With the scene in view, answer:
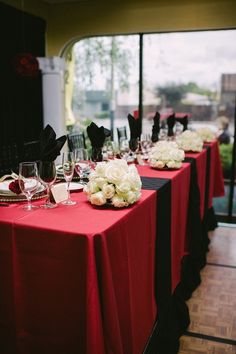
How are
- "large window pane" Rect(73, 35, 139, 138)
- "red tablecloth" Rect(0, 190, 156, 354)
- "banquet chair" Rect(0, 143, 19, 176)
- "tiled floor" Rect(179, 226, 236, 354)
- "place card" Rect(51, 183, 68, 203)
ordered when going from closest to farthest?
"red tablecloth" Rect(0, 190, 156, 354), "place card" Rect(51, 183, 68, 203), "tiled floor" Rect(179, 226, 236, 354), "banquet chair" Rect(0, 143, 19, 176), "large window pane" Rect(73, 35, 139, 138)

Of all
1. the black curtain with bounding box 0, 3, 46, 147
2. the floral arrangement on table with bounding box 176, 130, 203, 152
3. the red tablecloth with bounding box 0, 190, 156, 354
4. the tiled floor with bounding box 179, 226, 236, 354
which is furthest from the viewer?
Result: the black curtain with bounding box 0, 3, 46, 147

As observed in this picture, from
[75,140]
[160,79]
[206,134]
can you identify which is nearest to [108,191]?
[75,140]

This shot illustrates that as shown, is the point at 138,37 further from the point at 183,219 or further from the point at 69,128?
the point at 183,219

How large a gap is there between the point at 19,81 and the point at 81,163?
3389mm

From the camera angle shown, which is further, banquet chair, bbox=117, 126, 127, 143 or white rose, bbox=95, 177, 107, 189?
banquet chair, bbox=117, 126, 127, 143

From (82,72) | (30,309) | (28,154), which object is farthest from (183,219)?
(82,72)

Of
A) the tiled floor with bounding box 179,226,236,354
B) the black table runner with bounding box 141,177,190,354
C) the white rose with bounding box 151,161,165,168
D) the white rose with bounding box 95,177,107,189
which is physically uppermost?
the white rose with bounding box 95,177,107,189

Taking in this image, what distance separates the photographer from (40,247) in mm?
1453

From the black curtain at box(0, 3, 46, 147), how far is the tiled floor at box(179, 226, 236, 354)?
2914 mm

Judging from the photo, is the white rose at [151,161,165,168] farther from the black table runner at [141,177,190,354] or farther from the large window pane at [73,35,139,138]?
the large window pane at [73,35,139,138]

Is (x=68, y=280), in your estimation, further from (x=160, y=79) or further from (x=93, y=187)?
(x=160, y=79)

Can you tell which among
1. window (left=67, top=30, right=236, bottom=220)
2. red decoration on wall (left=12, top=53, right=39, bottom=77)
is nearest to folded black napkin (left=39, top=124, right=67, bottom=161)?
red decoration on wall (left=12, top=53, right=39, bottom=77)

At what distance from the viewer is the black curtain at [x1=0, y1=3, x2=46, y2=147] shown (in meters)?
4.90

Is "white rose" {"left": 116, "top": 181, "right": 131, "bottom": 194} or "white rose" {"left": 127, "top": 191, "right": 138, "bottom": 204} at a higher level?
"white rose" {"left": 116, "top": 181, "right": 131, "bottom": 194}
